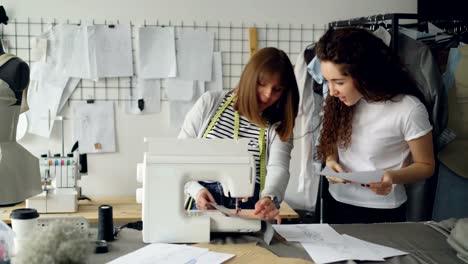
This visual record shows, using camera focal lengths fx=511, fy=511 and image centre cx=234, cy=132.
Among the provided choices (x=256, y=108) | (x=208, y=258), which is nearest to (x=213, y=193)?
A: (x=256, y=108)

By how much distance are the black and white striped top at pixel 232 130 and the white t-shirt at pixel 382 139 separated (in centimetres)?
35

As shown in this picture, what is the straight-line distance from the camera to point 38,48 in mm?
3002

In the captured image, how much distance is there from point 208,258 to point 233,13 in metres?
2.05

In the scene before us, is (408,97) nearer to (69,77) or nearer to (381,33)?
(381,33)

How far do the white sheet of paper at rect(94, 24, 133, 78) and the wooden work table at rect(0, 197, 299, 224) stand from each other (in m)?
0.74

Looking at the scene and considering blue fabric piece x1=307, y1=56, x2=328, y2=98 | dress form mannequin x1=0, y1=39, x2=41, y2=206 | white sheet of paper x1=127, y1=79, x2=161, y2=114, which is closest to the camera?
dress form mannequin x1=0, y1=39, x2=41, y2=206

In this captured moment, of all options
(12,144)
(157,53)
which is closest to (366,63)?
(12,144)

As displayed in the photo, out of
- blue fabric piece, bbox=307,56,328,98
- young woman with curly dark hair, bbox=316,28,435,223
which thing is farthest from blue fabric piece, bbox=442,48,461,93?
young woman with curly dark hair, bbox=316,28,435,223

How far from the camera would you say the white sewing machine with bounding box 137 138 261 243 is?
152cm

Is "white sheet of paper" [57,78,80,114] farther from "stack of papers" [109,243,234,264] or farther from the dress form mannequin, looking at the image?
"stack of papers" [109,243,234,264]

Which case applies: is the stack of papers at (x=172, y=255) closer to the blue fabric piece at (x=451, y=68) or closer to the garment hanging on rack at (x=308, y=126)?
the garment hanging on rack at (x=308, y=126)

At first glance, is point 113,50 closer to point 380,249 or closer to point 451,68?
point 451,68

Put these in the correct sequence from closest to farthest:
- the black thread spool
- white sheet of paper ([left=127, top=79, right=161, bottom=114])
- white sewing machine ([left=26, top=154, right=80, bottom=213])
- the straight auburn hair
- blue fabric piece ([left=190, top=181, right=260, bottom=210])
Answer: the black thread spool → the straight auburn hair → blue fabric piece ([left=190, top=181, right=260, bottom=210]) → white sewing machine ([left=26, top=154, right=80, bottom=213]) → white sheet of paper ([left=127, top=79, right=161, bottom=114])

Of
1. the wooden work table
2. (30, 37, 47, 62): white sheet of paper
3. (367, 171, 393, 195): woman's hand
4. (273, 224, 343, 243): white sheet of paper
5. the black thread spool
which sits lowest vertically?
the wooden work table
